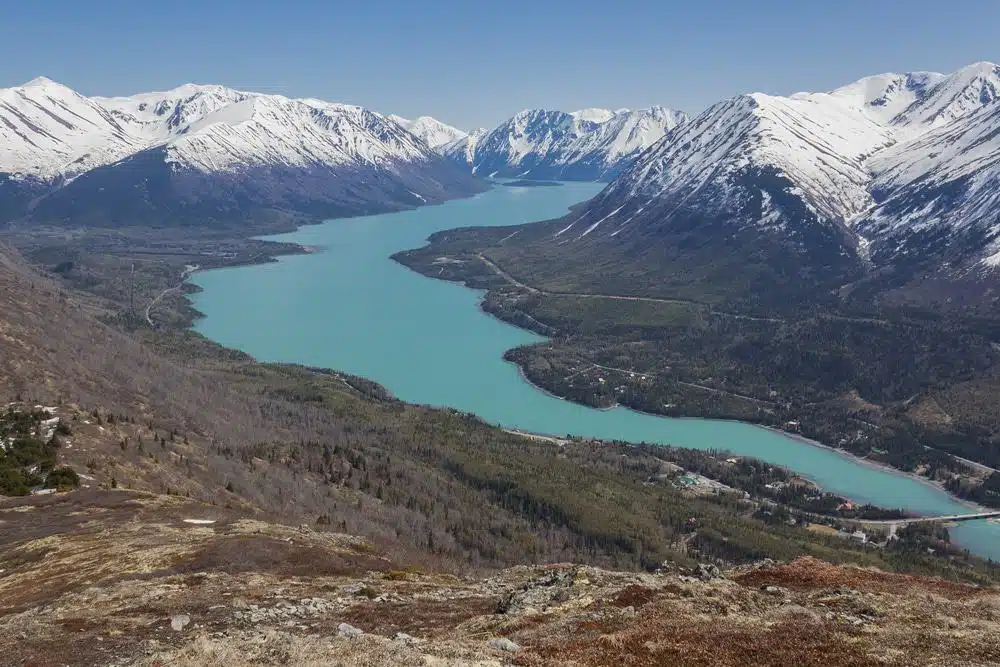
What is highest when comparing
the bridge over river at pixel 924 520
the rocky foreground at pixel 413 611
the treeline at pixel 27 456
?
the rocky foreground at pixel 413 611

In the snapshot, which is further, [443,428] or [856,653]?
[443,428]

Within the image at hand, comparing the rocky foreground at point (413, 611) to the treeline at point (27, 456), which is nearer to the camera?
the rocky foreground at point (413, 611)

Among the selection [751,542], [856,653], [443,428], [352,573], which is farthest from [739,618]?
[443,428]

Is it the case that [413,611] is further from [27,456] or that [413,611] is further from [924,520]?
[924,520]

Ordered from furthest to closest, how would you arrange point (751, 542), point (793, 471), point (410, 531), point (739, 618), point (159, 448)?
point (793, 471) < point (751, 542) < point (410, 531) < point (159, 448) < point (739, 618)

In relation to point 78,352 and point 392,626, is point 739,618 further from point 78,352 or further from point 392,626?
point 78,352

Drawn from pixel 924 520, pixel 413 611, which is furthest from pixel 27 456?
pixel 924 520

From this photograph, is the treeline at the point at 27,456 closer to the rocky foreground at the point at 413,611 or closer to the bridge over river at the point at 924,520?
the rocky foreground at the point at 413,611

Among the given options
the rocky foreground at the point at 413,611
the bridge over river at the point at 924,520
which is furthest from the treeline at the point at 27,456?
the bridge over river at the point at 924,520

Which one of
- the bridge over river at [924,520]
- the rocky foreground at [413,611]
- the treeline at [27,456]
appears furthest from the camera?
the bridge over river at [924,520]
